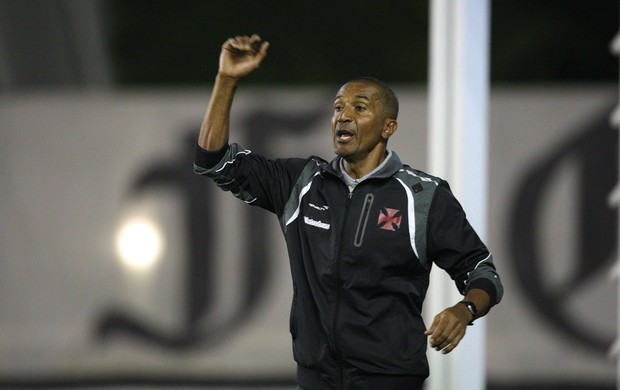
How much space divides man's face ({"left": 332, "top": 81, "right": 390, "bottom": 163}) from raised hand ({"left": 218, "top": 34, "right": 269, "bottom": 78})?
313 millimetres

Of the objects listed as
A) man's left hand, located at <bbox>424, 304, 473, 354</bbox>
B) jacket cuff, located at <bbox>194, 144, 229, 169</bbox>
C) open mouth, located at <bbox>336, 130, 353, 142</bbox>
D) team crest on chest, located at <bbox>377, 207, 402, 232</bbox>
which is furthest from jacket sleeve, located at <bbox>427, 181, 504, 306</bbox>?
jacket cuff, located at <bbox>194, 144, 229, 169</bbox>

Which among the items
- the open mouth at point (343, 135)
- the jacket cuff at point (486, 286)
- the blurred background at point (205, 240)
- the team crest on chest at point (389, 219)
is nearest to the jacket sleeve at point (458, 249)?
the jacket cuff at point (486, 286)

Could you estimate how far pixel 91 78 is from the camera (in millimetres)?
11773

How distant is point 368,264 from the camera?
365 cm

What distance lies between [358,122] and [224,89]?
0.45 metres

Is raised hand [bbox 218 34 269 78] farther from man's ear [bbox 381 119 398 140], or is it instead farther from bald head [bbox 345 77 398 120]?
man's ear [bbox 381 119 398 140]

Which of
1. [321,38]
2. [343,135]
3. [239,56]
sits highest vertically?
[321,38]

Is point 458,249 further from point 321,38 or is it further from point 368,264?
→ point 321,38

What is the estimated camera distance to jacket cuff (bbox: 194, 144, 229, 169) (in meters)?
3.74

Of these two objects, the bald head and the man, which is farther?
the bald head

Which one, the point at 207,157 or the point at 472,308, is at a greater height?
the point at 207,157

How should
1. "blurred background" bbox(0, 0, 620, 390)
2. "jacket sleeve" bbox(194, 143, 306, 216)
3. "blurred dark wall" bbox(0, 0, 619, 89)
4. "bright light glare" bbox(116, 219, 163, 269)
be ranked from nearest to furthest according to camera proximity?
"jacket sleeve" bbox(194, 143, 306, 216) → "blurred background" bbox(0, 0, 620, 390) → "bright light glare" bbox(116, 219, 163, 269) → "blurred dark wall" bbox(0, 0, 619, 89)

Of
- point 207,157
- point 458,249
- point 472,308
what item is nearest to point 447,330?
point 472,308

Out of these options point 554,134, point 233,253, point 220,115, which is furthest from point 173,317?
point 220,115
